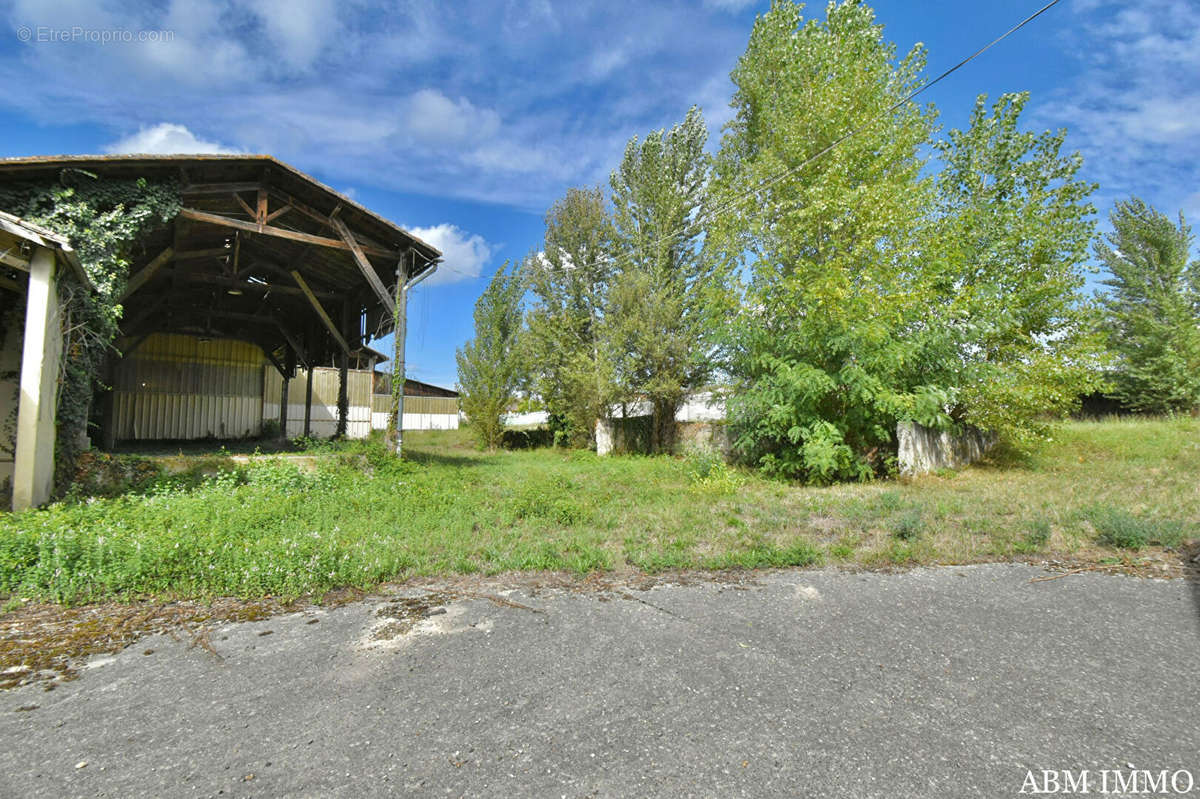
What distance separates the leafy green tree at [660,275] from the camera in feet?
51.3

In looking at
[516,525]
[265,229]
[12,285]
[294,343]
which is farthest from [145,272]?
[516,525]

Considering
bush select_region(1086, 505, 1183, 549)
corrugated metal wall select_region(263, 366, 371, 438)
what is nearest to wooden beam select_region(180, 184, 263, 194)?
corrugated metal wall select_region(263, 366, 371, 438)

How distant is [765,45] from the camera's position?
46.1 ft

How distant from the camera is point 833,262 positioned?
962 cm

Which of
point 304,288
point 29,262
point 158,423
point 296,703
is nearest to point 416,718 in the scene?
point 296,703

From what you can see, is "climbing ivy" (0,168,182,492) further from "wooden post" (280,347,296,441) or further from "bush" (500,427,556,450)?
"bush" (500,427,556,450)

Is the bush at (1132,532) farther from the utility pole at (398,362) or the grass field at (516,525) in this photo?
the utility pole at (398,362)

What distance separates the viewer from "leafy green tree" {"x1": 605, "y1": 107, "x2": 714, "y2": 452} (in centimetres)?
1563

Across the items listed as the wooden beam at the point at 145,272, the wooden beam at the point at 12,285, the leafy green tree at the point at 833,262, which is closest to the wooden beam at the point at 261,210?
the wooden beam at the point at 145,272

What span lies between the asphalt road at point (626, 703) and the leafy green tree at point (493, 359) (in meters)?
14.9

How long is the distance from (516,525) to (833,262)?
7303mm

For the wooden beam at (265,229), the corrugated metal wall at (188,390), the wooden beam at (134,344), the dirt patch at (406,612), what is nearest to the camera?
the dirt patch at (406,612)

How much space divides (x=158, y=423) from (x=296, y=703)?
1580 cm

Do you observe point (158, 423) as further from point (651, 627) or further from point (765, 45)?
point (765, 45)
